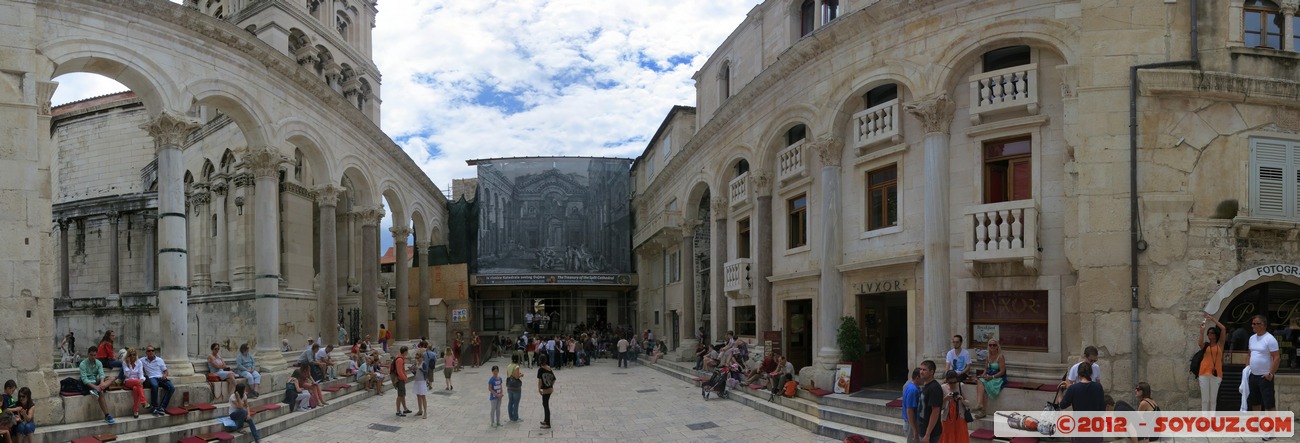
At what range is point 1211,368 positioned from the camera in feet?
35.4

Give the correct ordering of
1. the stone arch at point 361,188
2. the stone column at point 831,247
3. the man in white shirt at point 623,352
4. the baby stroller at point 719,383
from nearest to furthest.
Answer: the stone column at point 831,247
the baby stroller at point 719,383
the stone arch at point 361,188
the man in white shirt at point 623,352

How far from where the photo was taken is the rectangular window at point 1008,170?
13.3 metres

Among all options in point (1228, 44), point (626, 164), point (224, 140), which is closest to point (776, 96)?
point (1228, 44)

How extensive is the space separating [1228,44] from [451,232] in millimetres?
36390

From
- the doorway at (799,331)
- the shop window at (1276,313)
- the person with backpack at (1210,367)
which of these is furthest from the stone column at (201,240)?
the shop window at (1276,313)

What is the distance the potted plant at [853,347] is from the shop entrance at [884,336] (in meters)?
0.50

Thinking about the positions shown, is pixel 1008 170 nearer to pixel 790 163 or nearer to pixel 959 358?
pixel 959 358

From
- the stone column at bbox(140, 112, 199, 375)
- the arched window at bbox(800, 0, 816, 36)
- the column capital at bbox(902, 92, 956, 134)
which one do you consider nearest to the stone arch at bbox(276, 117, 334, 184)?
the stone column at bbox(140, 112, 199, 375)

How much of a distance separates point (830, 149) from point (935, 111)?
2901 millimetres

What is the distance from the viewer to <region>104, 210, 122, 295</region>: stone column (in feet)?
99.2

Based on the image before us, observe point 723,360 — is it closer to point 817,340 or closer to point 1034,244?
point 817,340

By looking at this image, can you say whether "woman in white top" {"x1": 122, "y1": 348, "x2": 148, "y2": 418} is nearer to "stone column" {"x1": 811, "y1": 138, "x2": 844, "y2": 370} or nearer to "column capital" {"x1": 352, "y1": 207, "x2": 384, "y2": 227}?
"stone column" {"x1": 811, "y1": 138, "x2": 844, "y2": 370}

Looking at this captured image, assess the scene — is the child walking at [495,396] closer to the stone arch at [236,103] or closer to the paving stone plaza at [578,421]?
the paving stone plaza at [578,421]

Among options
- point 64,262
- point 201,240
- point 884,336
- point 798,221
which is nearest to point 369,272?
point 201,240
